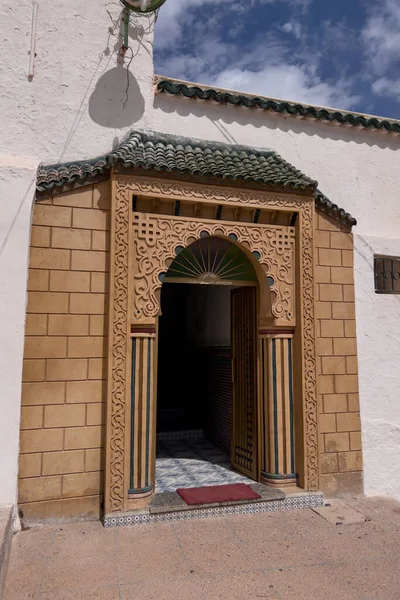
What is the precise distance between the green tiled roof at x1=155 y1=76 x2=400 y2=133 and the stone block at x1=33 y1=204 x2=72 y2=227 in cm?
214

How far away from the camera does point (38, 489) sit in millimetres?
4188

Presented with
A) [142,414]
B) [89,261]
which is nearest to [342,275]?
[142,414]

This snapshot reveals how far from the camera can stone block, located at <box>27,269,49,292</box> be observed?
437 cm

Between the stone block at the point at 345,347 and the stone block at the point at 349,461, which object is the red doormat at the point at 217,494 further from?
the stone block at the point at 345,347

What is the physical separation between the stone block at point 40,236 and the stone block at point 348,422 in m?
3.90

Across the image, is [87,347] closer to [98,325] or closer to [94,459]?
[98,325]

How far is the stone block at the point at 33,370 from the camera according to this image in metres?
Result: 4.27

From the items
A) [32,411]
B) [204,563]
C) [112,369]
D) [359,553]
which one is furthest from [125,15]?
[359,553]

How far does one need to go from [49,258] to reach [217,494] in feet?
10.1

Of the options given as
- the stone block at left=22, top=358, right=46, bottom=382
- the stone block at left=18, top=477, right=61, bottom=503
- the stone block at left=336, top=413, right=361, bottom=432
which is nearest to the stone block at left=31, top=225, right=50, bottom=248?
the stone block at left=22, top=358, right=46, bottom=382

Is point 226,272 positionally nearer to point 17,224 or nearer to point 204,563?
point 17,224

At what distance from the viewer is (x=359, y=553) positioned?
3850mm

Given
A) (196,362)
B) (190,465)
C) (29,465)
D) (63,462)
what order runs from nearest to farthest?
(29,465) → (63,462) → (190,465) → (196,362)

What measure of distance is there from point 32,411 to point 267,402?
2.58 meters
